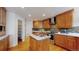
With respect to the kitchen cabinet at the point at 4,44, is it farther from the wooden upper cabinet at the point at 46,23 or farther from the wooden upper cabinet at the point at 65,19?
the wooden upper cabinet at the point at 65,19

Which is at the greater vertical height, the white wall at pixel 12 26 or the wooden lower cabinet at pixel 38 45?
the white wall at pixel 12 26

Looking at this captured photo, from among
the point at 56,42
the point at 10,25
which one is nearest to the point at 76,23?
the point at 56,42

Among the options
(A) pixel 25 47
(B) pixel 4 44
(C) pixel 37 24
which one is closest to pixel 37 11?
(C) pixel 37 24

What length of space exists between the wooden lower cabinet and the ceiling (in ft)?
1.39

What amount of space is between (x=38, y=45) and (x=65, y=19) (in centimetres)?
68

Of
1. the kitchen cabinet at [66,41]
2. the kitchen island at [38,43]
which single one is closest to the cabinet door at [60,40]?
the kitchen cabinet at [66,41]

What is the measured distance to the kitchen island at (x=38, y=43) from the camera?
1746 millimetres

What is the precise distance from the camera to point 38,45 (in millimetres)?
1805

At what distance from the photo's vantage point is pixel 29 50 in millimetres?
1722

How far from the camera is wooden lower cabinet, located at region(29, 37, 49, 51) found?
174cm

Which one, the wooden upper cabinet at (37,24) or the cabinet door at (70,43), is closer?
the cabinet door at (70,43)

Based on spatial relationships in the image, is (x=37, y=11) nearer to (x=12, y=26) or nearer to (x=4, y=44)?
(x=12, y=26)
